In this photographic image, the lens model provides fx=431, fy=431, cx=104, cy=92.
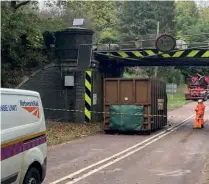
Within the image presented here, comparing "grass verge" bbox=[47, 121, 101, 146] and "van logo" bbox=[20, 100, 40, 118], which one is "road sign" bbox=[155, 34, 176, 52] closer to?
"grass verge" bbox=[47, 121, 101, 146]

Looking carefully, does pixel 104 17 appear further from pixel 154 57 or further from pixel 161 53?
pixel 161 53

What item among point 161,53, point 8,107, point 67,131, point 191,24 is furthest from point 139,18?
point 8,107

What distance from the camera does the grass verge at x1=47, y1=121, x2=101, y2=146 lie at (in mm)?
15673

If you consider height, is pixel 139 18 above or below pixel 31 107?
above

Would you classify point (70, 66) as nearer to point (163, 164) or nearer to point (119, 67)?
point (119, 67)

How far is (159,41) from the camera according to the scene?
19672mm

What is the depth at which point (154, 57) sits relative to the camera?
21.1m

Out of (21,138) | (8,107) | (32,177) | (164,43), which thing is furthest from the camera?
(164,43)

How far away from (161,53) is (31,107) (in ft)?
45.2

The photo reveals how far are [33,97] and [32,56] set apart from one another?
1347 centimetres

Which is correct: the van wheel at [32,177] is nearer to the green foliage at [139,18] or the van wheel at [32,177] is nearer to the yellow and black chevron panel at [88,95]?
the yellow and black chevron panel at [88,95]

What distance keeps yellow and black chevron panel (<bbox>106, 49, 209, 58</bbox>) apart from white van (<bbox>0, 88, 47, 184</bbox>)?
1365 centimetres

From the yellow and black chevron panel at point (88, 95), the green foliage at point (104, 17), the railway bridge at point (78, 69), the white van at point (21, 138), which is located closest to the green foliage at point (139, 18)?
the green foliage at point (104, 17)

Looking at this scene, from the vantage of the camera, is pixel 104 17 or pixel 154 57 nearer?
pixel 154 57
